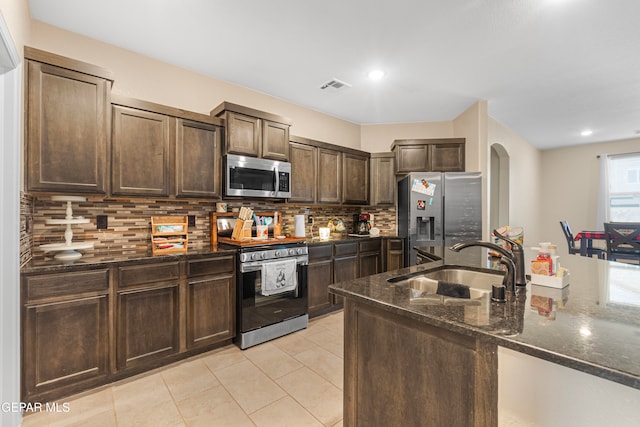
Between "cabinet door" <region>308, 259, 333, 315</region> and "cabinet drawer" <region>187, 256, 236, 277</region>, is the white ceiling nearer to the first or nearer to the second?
"cabinet drawer" <region>187, 256, 236, 277</region>

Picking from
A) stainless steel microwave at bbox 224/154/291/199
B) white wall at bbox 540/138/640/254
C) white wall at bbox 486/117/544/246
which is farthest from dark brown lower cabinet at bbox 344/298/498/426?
white wall at bbox 540/138/640/254

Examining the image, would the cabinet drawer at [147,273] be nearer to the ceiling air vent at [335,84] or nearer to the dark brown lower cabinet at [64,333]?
the dark brown lower cabinet at [64,333]

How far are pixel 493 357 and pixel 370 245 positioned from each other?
3224 mm

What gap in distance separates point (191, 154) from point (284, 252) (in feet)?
4.26

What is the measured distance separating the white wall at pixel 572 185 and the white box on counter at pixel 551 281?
6.62 m

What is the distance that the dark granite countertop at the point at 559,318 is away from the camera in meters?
0.73

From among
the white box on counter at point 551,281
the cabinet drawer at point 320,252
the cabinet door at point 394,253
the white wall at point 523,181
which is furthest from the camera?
the white wall at point 523,181

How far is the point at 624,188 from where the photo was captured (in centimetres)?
604

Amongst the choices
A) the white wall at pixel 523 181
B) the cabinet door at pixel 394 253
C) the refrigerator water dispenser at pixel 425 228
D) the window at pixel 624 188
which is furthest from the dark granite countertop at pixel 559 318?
the window at pixel 624 188

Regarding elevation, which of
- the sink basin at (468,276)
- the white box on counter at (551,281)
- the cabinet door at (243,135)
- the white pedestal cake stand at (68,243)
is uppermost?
the cabinet door at (243,135)

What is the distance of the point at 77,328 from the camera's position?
78.1 inches

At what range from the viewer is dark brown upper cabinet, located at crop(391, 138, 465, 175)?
14.2 ft

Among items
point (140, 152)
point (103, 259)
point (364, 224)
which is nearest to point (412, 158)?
point (364, 224)

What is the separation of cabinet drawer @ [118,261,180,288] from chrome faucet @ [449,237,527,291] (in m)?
2.12
